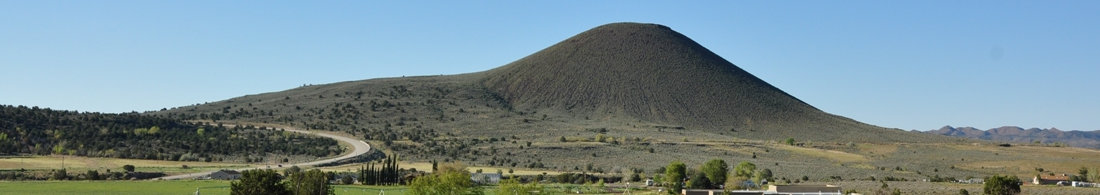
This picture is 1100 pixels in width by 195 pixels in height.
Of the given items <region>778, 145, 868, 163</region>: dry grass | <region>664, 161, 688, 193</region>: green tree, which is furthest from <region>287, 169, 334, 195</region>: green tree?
<region>778, 145, 868, 163</region>: dry grass

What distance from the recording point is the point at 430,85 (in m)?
184

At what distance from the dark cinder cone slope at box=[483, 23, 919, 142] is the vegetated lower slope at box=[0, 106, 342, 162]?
2193 inches

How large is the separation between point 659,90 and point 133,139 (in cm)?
8605

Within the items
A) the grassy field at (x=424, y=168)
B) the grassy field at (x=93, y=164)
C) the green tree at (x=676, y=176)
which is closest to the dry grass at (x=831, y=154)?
the grassy field at (x=424, y=168)

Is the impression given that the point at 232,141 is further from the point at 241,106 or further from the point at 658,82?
the point at 658,82

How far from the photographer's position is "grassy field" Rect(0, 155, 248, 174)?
8512 centimetres

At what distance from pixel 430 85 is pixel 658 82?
35476 millimetres

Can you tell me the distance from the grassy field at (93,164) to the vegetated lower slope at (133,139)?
12.8ft

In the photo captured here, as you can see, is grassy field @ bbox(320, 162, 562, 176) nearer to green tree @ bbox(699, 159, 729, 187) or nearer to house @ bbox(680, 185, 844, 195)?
green tree @ bbox(699, 159, 729, 187)

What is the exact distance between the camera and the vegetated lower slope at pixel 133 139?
102m

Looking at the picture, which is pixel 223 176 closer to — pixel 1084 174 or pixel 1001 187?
pixel 1001 187

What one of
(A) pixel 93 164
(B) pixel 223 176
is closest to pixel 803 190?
(B) pixel 223 176

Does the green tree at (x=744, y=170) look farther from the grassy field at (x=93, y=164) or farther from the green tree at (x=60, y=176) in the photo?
the green tree at (x=60, y=176)

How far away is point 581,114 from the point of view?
536 feet
